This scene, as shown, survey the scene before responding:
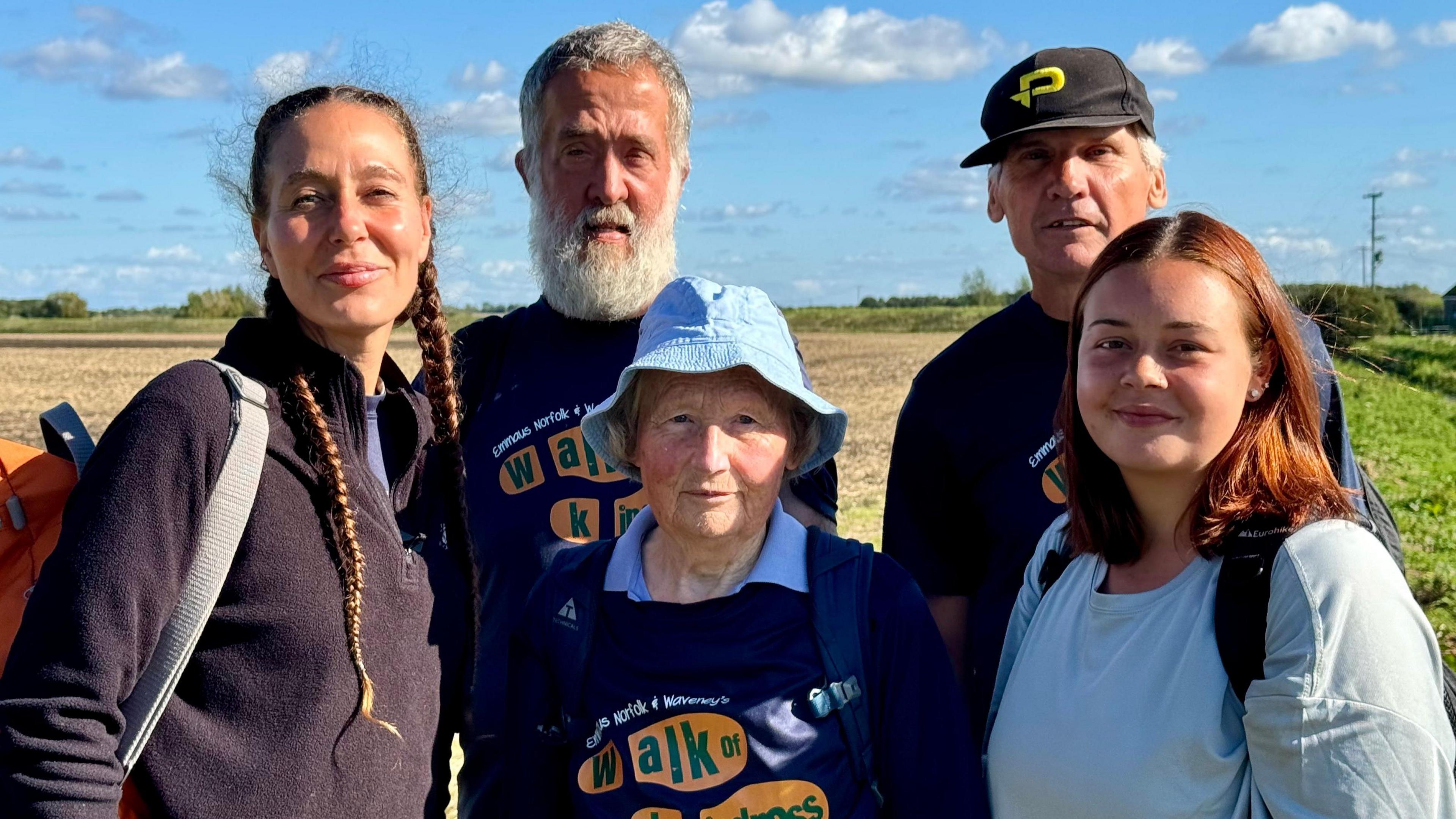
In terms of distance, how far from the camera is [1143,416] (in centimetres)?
230

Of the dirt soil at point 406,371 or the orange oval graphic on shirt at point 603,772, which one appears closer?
the orange oval graphic on shirt at point 603,772

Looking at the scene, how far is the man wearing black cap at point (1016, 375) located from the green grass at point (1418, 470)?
2.35 feet

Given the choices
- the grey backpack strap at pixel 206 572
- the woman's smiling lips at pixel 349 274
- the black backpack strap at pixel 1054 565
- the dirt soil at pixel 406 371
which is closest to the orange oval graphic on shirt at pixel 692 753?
the black backpack strap at pixel 1054 565

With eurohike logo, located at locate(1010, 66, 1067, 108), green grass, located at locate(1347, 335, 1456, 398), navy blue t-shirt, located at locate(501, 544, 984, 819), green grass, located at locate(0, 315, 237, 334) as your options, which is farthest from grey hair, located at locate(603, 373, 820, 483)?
green grass, located at locate(0, 315, 237, 334)

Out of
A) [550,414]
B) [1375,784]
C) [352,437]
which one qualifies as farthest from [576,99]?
[1375,784]

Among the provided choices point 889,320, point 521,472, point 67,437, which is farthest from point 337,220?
point 889,320

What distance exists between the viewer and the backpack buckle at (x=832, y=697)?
7.70ft

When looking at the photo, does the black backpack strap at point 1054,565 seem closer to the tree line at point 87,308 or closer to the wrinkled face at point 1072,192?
the wrinkled face at point 1072,192

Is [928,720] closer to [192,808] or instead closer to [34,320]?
[192,808]

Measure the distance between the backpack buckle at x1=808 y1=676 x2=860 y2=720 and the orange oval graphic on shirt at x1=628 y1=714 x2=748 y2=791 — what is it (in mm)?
148

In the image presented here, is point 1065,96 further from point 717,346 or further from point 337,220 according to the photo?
point 337,220

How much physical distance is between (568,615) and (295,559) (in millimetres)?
567

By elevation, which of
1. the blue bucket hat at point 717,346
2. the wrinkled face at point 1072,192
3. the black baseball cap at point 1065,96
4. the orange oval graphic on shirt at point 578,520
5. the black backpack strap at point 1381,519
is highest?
the black baseball cap at point 1065,96

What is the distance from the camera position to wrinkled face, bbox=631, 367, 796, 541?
2.49m
